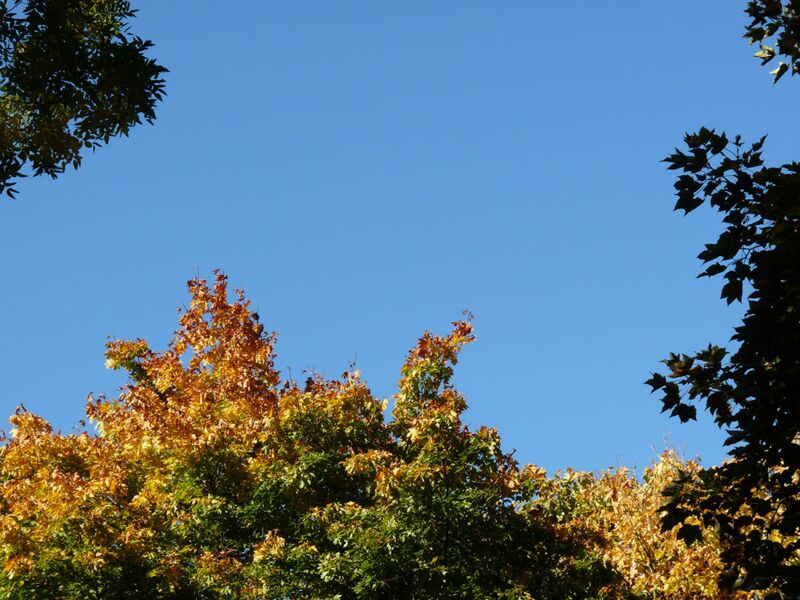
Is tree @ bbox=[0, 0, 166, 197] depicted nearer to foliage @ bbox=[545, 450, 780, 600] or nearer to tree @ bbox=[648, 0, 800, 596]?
tree @ bbox=[648, 0, 800, 596]

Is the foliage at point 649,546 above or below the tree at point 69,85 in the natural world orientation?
below

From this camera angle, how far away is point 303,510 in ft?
58.3

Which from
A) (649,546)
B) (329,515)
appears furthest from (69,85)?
(649,546)

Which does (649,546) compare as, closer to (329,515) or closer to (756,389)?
(329,515)

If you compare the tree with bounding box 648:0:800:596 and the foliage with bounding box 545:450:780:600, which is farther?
the foliage with bounding box 545:450:780:600

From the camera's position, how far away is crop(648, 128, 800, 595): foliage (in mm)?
8250

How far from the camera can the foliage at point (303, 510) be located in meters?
15.7

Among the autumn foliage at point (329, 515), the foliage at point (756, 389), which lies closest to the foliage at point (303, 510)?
the autumn foliage at point (329, 515)

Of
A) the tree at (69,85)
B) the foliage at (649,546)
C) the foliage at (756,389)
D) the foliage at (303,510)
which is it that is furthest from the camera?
the foliage at (649,546)

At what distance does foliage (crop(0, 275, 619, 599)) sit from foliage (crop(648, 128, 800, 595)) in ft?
23.5

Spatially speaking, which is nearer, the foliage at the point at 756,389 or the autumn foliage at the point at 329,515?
the foliage at the point at 756,389

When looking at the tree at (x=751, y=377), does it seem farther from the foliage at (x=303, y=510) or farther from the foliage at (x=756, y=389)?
the foliage at (x=303, y=510)

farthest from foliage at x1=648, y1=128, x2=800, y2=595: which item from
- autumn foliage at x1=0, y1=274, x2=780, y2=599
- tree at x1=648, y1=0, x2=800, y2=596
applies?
autumn foliage at x1=0, y1=274, x2=780, y2=599

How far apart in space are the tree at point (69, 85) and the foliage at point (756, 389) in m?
7.90
